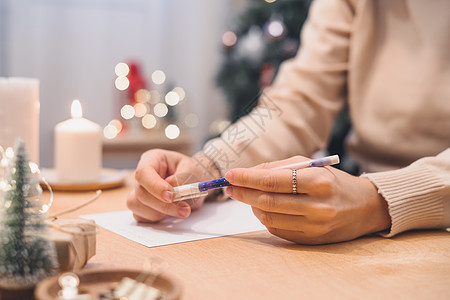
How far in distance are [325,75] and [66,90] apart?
1.78 meters

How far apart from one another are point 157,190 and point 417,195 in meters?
0.39

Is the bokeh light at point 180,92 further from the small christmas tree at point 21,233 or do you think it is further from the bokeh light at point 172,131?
the small christmas tree at point 21,233

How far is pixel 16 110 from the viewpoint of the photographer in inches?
35.5

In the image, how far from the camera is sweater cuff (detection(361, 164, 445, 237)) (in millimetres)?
716

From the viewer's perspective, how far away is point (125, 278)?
427 millimetres

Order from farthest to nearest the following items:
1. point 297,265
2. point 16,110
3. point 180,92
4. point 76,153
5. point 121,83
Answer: point 180,92 → point 121,83 → point 76,153 → point 16,110 → point 297,265

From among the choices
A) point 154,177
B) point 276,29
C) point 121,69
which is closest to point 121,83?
point 121,69

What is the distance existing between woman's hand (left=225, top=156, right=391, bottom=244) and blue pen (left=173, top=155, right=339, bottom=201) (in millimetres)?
11

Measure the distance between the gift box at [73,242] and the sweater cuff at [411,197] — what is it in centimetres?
42

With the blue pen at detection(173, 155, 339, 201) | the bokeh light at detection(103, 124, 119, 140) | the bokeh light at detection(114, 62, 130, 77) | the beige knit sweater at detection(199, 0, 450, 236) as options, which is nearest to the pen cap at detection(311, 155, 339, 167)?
the blue pen at detection(173, 155, 339, 201)

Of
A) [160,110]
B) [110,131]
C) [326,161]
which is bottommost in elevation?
[110,131]

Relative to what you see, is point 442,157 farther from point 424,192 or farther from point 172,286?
point 172,286

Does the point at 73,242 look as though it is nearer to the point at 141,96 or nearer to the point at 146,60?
the point at 141,96

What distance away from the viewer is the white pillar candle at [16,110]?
895 mm
